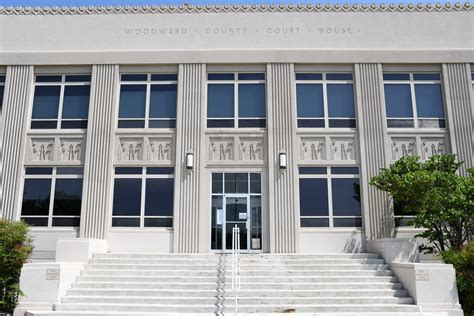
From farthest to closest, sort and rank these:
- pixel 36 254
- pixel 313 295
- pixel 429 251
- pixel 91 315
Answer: pixel 36 254 → pixel 429 251 → pixel 313 295 → pixel 91 315

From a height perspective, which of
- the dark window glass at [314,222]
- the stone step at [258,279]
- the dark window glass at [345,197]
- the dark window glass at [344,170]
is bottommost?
the stone step at [258,279]

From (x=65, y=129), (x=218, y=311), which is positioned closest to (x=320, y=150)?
(x=218, y=311)

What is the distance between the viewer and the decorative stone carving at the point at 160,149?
665 inches

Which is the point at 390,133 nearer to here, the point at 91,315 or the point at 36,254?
the point at 91,315

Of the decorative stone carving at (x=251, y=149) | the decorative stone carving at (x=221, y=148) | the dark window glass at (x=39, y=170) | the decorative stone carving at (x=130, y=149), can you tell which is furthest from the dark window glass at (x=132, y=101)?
the decorative stone carving at (x=251, y=149)

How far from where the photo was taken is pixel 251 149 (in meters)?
16.9

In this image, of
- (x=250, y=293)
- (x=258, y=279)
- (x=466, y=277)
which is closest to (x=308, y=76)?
(x=258, y=279)

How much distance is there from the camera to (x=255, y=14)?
709 inches

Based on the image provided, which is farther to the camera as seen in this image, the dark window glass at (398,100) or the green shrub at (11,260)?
the dark window glass at (398,100)

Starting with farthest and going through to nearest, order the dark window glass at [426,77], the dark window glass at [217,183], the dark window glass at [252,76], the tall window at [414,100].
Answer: the dark window glass at [252,76]
the dark window glass at [426,77]
the tall window at [414,100]
the dark window glass at [217,183]

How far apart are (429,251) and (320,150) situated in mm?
5087

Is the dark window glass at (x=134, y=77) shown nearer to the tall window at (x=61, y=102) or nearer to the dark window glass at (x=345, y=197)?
the tall window at (x=61, y=102)

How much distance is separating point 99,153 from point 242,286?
8.02 metres

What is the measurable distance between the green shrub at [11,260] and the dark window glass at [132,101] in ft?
19.8
